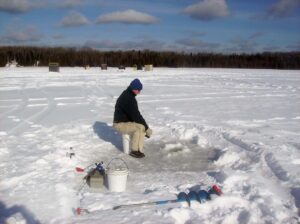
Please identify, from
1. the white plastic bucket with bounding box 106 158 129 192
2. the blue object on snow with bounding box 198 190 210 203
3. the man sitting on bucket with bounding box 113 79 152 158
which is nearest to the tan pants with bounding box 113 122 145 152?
the man sitting on bucket with bounding box 113 79 152 158

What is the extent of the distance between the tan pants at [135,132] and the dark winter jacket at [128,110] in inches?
3.7

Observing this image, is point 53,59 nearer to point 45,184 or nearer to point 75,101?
point 75,101

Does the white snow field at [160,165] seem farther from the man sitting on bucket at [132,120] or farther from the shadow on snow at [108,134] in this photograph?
the man sitting on bucket at [132,120]

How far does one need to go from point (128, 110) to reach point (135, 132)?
469 mm

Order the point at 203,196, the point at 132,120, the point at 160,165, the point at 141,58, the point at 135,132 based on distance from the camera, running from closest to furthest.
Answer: the point at 203,196 → the point at 160,165 → the point at 135,132 → the point at 132,120 → the point at 141,58

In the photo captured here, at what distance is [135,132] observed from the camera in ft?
24.5

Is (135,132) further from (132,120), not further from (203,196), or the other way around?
(203,196)

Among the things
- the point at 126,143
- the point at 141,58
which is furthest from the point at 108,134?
the point at 141,58

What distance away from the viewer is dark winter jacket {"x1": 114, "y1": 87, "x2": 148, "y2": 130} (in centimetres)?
747

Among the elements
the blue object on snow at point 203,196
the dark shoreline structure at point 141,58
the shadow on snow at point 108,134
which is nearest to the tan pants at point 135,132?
the shadow on snow at point 108,134

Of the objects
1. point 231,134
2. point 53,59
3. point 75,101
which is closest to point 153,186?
point 231,134

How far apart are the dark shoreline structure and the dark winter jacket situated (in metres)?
52.7

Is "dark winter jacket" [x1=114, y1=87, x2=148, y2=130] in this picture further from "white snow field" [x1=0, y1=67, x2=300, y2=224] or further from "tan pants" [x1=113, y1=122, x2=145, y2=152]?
"white snow field" [x1=0, y1=67, x2=300, y2=224]

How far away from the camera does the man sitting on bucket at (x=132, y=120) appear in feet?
24.3
